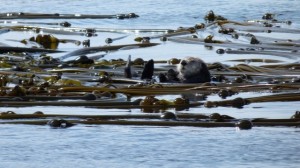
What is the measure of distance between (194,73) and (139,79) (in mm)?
634

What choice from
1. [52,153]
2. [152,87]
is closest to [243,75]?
[152,87]

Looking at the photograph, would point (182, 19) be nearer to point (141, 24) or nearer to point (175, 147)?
point (141, 24)

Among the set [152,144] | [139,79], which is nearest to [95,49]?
[139,79]

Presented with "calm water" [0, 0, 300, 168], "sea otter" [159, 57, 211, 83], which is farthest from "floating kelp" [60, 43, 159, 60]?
"calm water" [0, 0, 300, 168]

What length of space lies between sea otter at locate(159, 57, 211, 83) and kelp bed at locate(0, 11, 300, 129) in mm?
142

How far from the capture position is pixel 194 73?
1203 centimetres

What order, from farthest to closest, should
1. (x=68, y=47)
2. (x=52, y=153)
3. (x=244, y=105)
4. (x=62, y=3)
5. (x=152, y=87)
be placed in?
(x=62, y=3) < (x=68, y=47) < (x=152, y=87) < (x=244, y=105) < (x=52, y=153)

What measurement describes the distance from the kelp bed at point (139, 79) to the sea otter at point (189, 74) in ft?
0.46

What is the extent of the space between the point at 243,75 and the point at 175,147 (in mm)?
3886

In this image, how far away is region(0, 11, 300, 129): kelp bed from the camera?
9.21 m

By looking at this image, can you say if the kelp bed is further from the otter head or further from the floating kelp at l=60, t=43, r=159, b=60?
the otter head

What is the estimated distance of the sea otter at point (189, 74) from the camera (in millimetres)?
12008

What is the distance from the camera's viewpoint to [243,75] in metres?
12.1

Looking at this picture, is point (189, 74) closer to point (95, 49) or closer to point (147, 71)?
point (147, 71)
